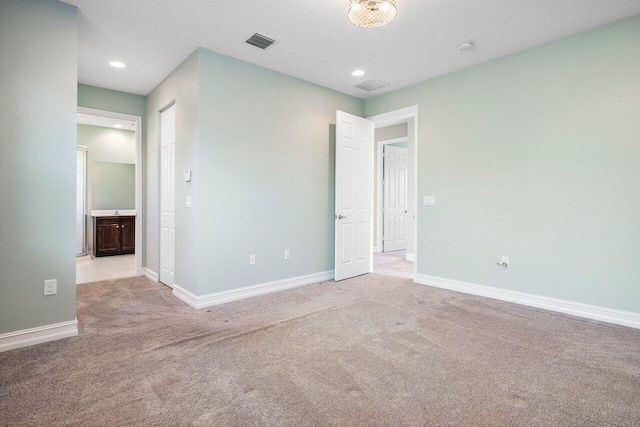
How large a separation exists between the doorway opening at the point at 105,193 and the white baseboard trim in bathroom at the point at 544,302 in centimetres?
568

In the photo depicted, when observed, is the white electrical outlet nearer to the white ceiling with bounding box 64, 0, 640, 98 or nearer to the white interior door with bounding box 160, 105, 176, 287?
the white interior door with bounding box 160, 105, 176, 287

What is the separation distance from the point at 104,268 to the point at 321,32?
5.18 m

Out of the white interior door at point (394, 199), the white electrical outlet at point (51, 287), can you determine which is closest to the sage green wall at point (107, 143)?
the white electrical outlet at point (51, 287)

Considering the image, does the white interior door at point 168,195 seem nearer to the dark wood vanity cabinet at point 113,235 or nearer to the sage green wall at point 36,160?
the sage green wall at point 36,160

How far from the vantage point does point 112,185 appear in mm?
7070

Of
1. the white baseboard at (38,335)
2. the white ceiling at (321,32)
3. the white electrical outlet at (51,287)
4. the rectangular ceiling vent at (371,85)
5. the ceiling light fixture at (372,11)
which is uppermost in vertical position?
the rectangular ceiling vent at (371,85)

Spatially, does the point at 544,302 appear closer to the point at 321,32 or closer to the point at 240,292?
the point at 240,292

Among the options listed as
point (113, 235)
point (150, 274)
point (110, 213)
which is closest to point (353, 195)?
point (150, 274)

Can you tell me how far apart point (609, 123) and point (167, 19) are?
13.8 ft

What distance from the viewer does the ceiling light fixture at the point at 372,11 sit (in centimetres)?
229

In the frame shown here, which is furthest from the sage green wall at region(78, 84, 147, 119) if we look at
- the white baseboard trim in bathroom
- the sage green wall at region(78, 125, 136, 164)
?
the white baseboard trim in bathroom

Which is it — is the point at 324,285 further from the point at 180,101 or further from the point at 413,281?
the point at 180,101

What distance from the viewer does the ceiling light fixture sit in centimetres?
229

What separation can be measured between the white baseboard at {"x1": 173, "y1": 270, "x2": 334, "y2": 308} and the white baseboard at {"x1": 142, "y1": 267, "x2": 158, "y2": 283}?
0.88 m
